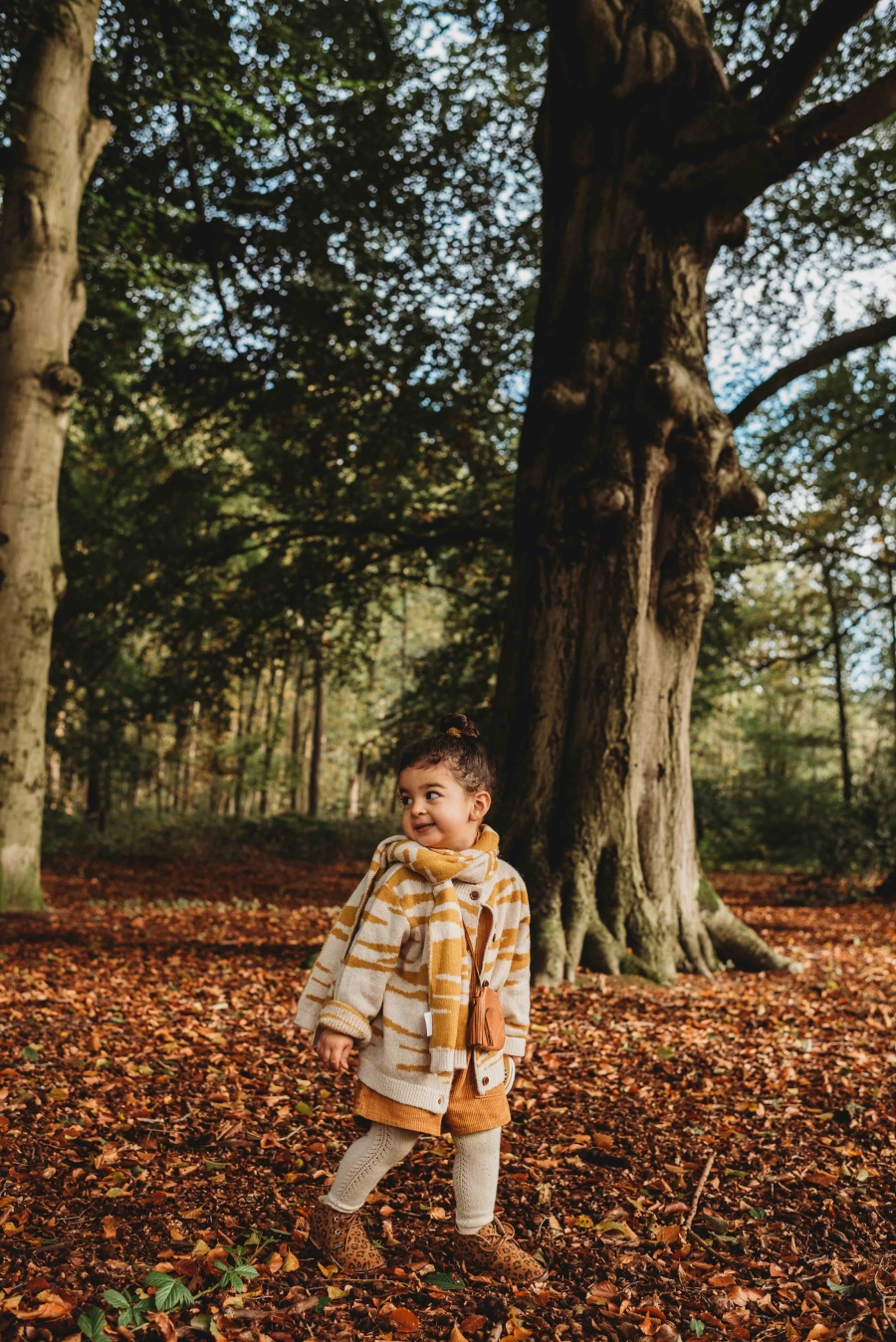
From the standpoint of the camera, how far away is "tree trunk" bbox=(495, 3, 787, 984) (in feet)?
19.5

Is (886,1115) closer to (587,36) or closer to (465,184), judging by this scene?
(587,36)

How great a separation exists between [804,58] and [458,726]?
552 cm

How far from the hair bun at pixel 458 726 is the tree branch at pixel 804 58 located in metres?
5.29

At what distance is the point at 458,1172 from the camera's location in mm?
2596

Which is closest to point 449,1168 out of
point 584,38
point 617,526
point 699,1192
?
point 699,1192

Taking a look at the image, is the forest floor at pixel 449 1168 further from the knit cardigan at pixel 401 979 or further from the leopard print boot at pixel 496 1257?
the knit cardigan at pixel 401 979

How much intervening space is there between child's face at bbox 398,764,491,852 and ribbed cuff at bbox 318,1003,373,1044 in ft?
1.55

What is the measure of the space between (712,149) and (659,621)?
3089 mm

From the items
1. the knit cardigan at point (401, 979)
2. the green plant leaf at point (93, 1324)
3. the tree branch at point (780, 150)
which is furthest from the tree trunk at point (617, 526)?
the green plant leaf at point (93, 1324)

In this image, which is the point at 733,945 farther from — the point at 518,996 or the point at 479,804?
the point at 479,804

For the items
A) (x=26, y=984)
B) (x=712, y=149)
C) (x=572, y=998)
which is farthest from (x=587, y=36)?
(x=26, y=984)

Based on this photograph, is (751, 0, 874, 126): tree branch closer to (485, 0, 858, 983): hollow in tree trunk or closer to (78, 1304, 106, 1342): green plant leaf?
(485, 0, 858, 983): hollow in tree trunk

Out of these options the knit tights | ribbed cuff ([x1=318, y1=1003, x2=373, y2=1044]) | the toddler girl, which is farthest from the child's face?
the knit tights

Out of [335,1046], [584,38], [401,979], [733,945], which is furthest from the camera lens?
[733,945]
